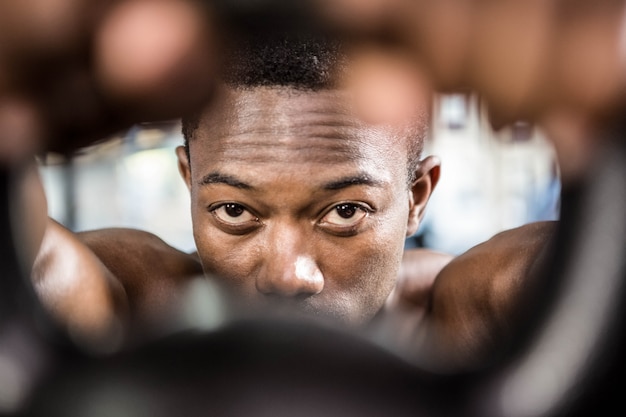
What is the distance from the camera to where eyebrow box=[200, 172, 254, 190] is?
469 millimetres

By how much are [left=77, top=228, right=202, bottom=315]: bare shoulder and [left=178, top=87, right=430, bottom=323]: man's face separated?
26mm

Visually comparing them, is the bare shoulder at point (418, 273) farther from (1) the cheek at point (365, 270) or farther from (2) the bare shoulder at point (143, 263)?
(2) the bare shoulder at point (143, 263)

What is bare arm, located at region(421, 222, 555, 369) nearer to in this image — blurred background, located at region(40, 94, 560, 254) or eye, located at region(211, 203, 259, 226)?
blurred background, located at region(40, 94, 560, 254)

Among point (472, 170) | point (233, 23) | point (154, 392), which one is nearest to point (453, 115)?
point (472, 170)

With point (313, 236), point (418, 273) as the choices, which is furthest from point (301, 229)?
point (418, 273)

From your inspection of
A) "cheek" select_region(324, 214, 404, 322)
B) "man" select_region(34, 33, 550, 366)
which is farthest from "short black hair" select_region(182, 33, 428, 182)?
"cheek" select_region(324, 214, 404, 322)

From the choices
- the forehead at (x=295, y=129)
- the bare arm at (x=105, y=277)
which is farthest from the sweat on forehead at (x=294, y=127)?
the bare arm at (x=105, y=277)

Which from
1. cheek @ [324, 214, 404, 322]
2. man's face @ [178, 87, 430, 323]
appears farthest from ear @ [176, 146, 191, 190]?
cheek @ [324, 214, 404, 322]

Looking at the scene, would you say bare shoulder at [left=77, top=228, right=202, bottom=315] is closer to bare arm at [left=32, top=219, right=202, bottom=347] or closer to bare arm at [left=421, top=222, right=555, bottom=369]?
bare arm at [left=32, top=219, right=202, bottom=347]

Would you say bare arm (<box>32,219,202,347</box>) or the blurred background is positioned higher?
the blurred background

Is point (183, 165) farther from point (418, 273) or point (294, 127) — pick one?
point (418, 273)

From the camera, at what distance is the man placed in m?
0.45

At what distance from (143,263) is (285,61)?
18cm

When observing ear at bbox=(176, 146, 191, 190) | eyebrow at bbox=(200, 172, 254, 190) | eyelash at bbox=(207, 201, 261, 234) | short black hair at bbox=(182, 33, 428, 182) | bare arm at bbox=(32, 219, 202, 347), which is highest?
short black hair at bbox=(182, 33, 428, 182)
